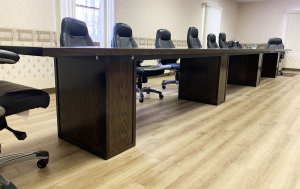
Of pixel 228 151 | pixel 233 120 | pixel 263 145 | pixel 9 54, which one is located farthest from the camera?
pixel 233 120

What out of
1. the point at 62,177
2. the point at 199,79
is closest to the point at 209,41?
the point at 199,79

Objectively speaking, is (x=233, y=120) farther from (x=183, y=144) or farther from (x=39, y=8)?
(x=39, y=8)

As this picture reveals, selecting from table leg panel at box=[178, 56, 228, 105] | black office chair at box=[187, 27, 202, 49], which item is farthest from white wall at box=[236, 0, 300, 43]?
table leg panel at box=[178, 56, 228, 105]

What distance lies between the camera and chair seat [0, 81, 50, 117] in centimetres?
100

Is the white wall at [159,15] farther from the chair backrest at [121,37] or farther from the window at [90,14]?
the chair backrest at [121,37]

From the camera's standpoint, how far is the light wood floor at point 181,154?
4.27 feet

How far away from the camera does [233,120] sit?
97.1 inches

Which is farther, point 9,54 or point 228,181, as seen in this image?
point 228,181

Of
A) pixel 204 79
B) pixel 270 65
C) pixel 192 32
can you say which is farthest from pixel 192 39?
pixel 270 65

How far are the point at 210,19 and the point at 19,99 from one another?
7.21m

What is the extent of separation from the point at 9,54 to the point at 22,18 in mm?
2564

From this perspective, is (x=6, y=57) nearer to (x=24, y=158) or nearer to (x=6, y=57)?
(x=6, y=57)

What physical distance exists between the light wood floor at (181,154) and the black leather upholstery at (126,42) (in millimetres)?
574

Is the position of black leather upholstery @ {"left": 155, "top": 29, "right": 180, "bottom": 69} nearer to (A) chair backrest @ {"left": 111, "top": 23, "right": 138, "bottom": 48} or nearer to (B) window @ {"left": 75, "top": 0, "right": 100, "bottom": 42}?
(A) chair backrest @ {"left": 111, "top": 23, "right": 138, "bottom": 48}
